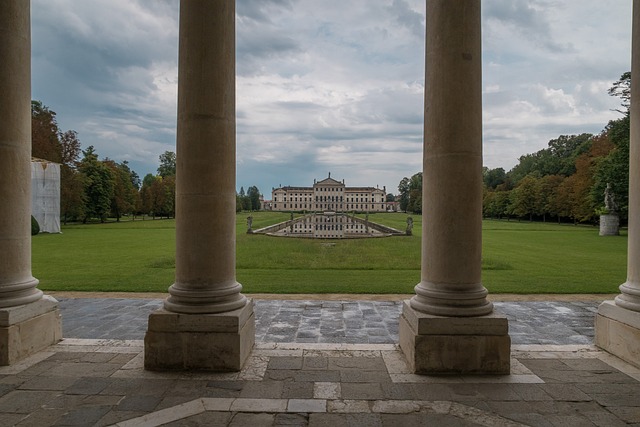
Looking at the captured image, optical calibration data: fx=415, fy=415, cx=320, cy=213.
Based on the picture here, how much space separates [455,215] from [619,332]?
5484mm

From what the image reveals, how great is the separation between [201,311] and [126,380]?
7.00ft

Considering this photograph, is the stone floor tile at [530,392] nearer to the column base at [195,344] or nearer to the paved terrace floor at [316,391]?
the paved terrace floor at [316,391]

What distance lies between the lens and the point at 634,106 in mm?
11031

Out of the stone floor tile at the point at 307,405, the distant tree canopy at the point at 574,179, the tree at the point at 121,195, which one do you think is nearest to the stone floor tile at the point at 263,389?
the stone floor tile at the point at 307,405

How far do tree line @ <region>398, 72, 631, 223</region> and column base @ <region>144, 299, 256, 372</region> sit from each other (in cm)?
7523

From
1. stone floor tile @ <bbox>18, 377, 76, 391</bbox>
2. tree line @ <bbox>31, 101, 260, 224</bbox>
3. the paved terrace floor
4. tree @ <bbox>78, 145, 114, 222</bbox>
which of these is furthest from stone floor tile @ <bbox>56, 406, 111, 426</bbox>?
tree @ <bbox>78, 145, 114, 222</bbox>

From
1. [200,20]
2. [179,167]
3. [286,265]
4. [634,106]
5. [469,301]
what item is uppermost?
[200,20]

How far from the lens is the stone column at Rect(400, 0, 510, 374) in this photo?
9711 millimetres

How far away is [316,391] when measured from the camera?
28.5 ft

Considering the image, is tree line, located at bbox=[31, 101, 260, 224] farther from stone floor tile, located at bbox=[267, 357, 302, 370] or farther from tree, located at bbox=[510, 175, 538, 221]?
tree, located at bbox=[510, 175, 538, 221]

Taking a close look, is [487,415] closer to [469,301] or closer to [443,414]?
[443,414]

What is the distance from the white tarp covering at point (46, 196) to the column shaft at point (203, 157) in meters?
66.9

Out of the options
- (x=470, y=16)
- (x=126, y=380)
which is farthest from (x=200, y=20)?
(x=126, y=380)

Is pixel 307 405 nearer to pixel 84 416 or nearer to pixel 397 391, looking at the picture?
pixel 397 391
